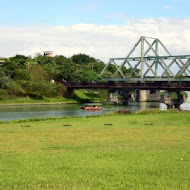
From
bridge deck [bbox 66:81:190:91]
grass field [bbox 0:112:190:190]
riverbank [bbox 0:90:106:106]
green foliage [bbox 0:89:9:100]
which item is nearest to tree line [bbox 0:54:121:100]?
green foliage [bbox 0:89:9:100]

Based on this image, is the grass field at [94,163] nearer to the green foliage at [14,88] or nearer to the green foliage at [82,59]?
the green foliage at [14,88]

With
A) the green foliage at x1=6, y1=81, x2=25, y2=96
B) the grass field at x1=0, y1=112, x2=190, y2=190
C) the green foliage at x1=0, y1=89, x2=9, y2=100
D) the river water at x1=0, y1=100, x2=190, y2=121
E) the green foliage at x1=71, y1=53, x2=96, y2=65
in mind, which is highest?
the green foliage at x1=71, y1=53, x2=96, y2=65

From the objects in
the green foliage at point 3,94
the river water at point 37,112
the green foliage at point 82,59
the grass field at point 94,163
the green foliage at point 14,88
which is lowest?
the river water at point 37,112

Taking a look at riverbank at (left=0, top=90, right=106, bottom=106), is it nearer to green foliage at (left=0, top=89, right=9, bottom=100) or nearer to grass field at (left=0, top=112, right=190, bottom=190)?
green foliage at (left=0, top=89, right=9, bottom=100)

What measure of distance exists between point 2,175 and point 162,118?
32.8m

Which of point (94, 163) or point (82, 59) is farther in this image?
point (82, 59)

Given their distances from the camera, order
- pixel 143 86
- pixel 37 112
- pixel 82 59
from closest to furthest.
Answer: pixel 37 112 < pixel 143 86 < pixel 82 59

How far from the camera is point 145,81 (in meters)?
130

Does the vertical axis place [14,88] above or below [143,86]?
below

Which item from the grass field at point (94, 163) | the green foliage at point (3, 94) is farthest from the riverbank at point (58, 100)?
the grass field at point (94, 163)

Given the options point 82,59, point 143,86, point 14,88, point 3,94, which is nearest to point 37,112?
point 3,94

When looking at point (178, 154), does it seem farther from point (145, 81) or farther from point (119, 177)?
point (145, 81)

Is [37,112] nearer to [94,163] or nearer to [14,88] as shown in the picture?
[14,88]

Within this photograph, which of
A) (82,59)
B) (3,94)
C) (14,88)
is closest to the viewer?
(3,94)
